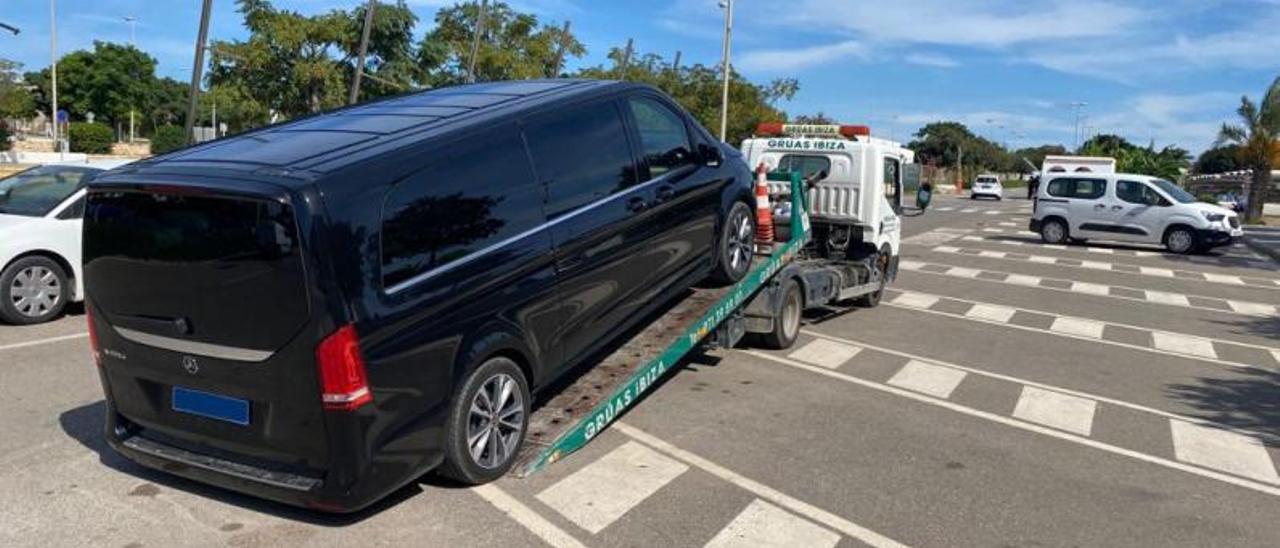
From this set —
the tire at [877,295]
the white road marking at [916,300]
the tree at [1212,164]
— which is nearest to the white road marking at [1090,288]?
the white road marking at [916,300]

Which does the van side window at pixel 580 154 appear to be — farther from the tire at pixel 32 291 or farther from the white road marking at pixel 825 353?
the tire at pixel 32 291

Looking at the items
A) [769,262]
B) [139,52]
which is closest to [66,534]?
[769,262]

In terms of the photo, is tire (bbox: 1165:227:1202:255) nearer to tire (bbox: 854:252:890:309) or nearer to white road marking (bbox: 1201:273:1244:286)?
white road marking (bbox: 1201:273:1244:286)

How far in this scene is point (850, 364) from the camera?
8586 millimetres

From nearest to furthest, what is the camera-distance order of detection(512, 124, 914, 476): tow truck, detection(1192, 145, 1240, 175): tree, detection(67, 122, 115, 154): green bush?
detection(512, 124, 914, 476): tow truck < detection(67, 122, 115, 154): green bush < detection(1192, 145, 1240, 175): tree

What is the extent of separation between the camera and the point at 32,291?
8.67m

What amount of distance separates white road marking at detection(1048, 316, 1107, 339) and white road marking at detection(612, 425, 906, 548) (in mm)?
7126

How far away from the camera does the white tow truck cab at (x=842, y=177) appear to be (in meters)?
10.9

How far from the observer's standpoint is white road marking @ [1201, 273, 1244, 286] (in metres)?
17.3

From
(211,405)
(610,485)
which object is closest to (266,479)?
(211,405)

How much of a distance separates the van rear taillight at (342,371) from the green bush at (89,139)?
67770mm

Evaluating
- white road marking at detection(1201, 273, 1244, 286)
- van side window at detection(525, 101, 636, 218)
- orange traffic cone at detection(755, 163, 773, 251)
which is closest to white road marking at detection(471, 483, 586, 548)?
van side window at detection(525, 101, 636, 218)

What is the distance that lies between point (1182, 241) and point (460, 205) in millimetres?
21816

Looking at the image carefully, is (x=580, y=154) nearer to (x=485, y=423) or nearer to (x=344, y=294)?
(x=485, y=423)
